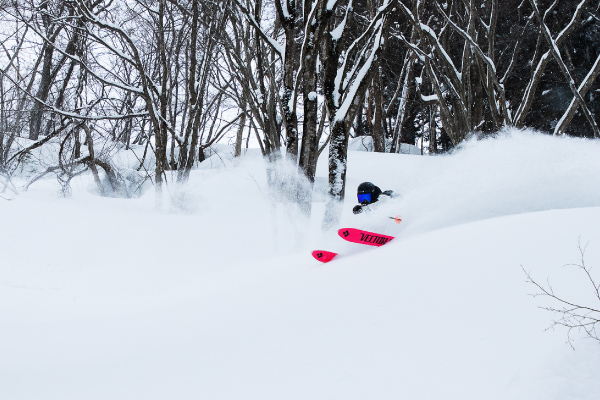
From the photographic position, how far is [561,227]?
2.97 m

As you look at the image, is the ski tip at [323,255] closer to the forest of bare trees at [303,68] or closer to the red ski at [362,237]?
the red ski at [362,237]

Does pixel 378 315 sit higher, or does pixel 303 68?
pixel 303 68

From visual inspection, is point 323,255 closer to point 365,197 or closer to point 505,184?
point 365,197

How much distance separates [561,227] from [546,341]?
1.26 metres

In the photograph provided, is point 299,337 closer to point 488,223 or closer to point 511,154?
point 488,223

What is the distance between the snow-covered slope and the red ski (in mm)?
99

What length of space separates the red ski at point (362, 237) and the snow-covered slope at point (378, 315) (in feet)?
0.33

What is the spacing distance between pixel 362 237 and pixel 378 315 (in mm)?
1897

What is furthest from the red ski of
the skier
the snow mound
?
the skier

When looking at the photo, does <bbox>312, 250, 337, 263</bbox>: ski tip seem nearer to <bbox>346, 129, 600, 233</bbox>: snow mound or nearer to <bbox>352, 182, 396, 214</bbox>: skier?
<bbox>346, 129, 600, 233</bbox>: snow mound

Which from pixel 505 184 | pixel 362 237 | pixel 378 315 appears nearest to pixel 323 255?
pixel 362 237

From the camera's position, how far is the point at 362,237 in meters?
4.38

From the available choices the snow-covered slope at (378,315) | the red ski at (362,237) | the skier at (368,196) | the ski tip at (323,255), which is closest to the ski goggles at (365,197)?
the skier at (368,196)

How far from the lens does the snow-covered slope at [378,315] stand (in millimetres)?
1996
